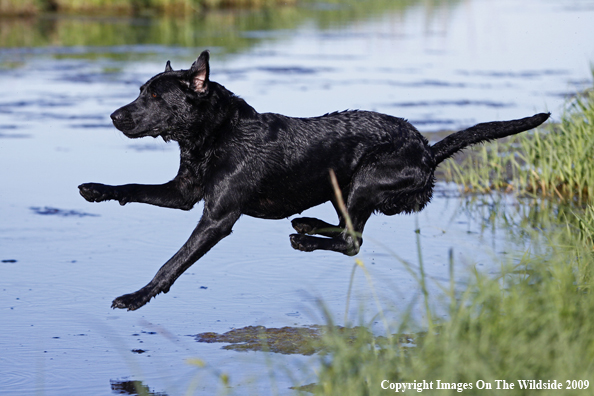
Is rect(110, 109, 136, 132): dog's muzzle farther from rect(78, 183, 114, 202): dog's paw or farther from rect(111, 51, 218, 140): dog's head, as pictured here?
rect(78, 183, 114, 202): dog's paw

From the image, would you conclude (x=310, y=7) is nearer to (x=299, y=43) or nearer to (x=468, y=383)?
(x=299, y=43)

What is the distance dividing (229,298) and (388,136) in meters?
1.39

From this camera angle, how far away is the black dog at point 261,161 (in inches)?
191

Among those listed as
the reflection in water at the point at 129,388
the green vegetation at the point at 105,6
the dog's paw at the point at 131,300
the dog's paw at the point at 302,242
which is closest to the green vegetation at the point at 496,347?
the reflection in water at the point at 129,388

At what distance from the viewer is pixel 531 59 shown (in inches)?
701

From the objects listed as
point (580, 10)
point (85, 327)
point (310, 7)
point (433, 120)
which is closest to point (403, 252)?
point (85, 327)

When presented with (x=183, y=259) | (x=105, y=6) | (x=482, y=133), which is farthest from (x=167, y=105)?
(x=105, y=6)

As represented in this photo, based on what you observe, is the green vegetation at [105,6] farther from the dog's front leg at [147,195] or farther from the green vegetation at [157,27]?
the dog's front leg at [147,195]

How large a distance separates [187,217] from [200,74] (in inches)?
112

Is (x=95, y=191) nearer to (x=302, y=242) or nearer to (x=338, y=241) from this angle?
(x=302, y=242)

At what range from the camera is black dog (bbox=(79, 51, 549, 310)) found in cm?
486

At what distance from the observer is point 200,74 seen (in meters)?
4.80

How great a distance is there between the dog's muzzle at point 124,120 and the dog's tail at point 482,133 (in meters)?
1.85

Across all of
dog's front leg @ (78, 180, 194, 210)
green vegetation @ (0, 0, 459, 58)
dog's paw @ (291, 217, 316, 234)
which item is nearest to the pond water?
green vegetation @ (0, 0, 459, 58)
